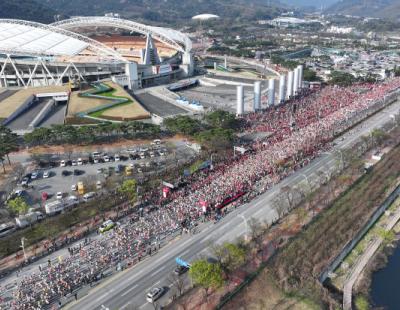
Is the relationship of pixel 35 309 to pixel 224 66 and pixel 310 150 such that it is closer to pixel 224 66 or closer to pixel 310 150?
pixel 310 150

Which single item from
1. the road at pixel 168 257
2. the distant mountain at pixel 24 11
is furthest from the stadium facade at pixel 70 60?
the distant mountain at pixel 24 11

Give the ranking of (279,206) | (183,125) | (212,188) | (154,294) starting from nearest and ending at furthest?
(154,294) → (279,206) → (212,188) → (183,125)

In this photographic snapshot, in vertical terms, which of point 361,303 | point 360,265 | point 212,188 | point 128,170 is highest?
point 212,188

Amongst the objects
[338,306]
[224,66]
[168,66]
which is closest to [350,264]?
[338,306]

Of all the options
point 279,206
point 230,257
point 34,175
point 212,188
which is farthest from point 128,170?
point 230,257

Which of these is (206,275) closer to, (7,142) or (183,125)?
(183,125)

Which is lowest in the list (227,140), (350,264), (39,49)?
(350,264)
